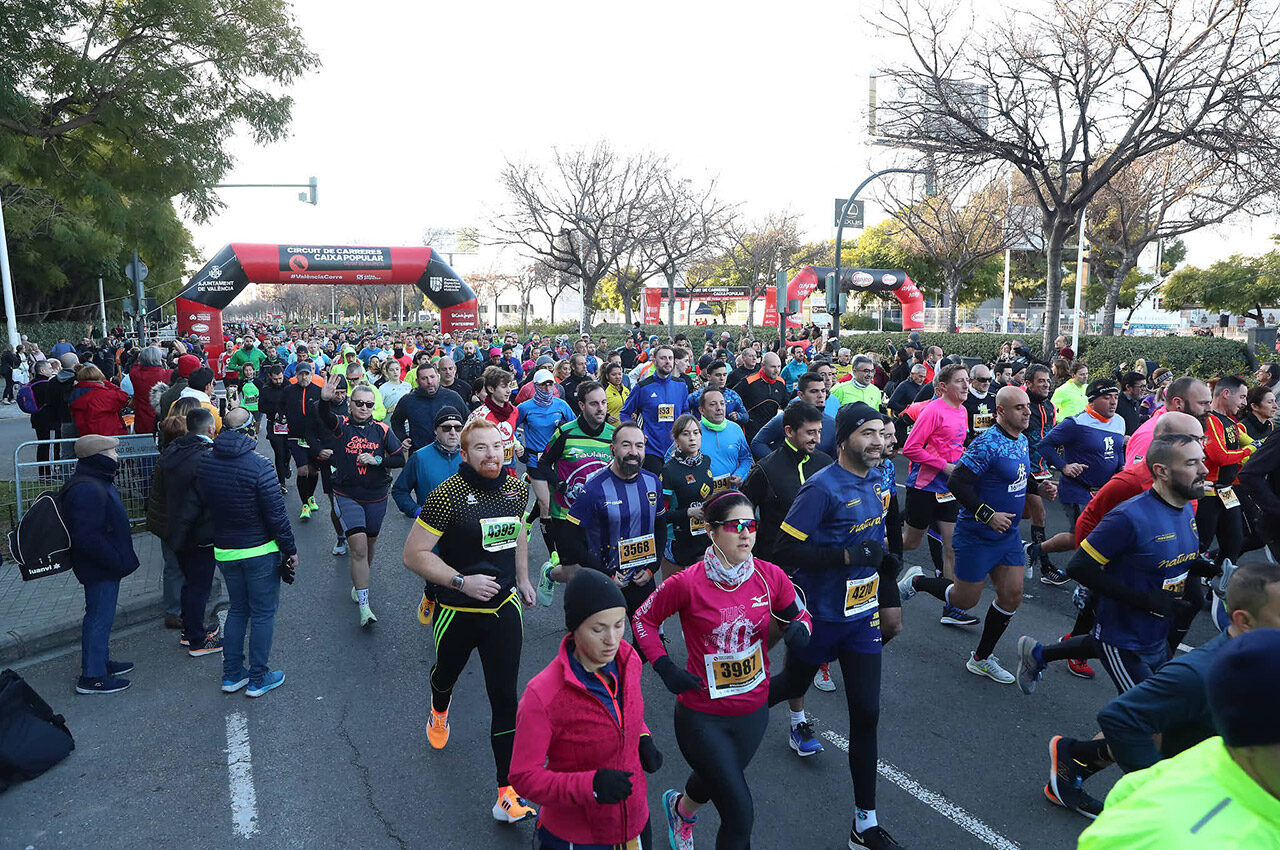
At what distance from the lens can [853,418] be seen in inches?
160

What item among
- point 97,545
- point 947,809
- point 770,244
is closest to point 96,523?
point 97,545

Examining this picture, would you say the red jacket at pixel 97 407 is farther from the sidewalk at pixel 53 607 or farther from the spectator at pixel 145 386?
the sidewalk at pixel 53 607

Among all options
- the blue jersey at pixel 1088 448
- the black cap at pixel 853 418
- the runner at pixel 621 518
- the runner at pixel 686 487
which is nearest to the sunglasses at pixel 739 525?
the black cap at pixel 853 418

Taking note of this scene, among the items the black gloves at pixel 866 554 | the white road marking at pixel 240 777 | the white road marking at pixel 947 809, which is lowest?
the white road marking at pixel 947 809

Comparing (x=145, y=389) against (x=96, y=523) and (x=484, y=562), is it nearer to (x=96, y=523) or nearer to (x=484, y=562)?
(x=96, y=523)

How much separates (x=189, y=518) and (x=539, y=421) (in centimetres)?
326

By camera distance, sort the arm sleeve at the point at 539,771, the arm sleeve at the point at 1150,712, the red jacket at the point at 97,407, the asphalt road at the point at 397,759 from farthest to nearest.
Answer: the red jacket at the point at 97,407, the asphalt road at the point at 397,759, the arm sleeve at the point at 1150,712, the arm sleeve at the point at 539,771

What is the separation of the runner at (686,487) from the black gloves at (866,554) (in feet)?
5.43

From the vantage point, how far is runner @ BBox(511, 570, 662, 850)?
8.70 feet

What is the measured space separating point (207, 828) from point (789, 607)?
3.05 meters

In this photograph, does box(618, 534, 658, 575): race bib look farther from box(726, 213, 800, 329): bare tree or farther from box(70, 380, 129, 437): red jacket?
box(726, 213, 800, 329): bare tree

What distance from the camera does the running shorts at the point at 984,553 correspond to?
541cm

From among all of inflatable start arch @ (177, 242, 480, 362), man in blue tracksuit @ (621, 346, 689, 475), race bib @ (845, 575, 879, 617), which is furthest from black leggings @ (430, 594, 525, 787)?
inflatable start arch @ (177, 242, 480, 362)

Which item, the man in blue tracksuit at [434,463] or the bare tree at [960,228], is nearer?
the man in blue tracksuit at [434,463]
